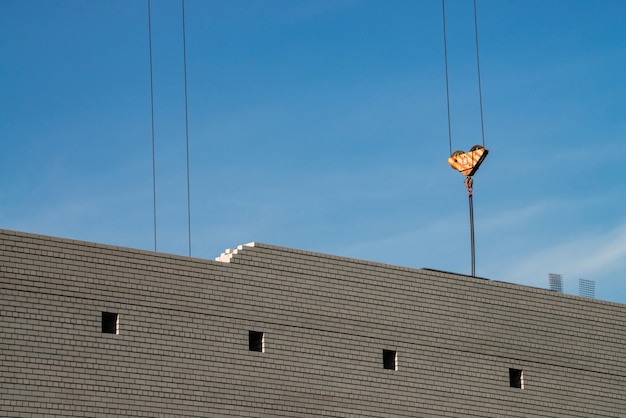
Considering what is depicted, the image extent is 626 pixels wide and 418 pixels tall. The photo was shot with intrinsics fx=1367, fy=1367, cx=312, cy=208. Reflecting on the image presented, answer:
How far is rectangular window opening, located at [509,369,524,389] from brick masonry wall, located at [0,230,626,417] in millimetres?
177

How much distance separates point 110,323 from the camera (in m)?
28.6

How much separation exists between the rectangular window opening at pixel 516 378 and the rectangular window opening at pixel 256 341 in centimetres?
753

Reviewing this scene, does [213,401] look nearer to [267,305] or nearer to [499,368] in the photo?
[267,305]

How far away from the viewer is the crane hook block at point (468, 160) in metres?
39.4

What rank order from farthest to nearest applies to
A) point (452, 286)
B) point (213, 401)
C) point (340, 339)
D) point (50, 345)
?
point (452, 286), point (340, 339), point (213, 401), point (50, 345)

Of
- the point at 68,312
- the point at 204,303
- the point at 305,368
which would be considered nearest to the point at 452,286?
the point at 305,368

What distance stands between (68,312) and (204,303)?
10.9 ft

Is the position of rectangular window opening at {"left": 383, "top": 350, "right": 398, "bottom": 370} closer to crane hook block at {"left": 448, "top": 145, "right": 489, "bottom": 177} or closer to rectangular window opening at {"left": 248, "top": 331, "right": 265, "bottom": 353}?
rectangular window opening at {"left": 248, "top": 331, "right": 265, "bottom": 353}

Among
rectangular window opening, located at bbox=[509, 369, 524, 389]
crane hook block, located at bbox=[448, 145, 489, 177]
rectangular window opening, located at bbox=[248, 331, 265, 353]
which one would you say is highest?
crane hook block, located at bbox=[448, 145, 489, 177]

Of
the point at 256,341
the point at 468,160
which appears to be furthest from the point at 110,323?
→ the point at 468,160

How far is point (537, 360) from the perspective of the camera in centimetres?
3531

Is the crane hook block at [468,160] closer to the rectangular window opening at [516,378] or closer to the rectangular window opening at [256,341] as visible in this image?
the rectangular window opening at [516,378]

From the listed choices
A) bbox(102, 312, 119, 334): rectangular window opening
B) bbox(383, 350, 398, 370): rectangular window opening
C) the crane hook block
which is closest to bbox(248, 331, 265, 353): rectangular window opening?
bbox(102, 312, 119, 334): rectangular window opening

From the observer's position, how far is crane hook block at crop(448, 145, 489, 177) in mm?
39375
